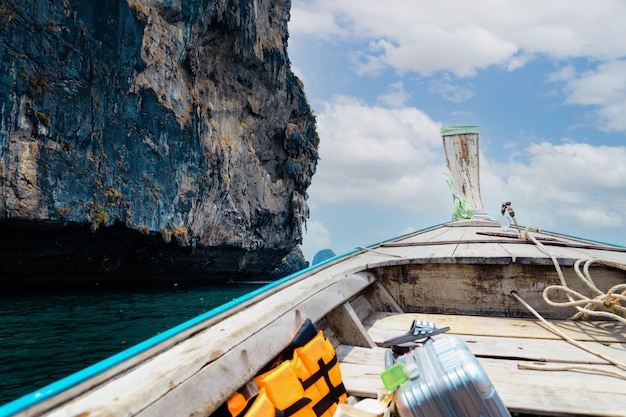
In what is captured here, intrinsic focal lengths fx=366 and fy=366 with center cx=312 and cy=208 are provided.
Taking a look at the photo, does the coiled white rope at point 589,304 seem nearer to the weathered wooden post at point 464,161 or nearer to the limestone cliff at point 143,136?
the weathered wooden post at point 464,161

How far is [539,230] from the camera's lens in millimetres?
5719

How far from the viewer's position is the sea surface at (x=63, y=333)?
5059 millimetres

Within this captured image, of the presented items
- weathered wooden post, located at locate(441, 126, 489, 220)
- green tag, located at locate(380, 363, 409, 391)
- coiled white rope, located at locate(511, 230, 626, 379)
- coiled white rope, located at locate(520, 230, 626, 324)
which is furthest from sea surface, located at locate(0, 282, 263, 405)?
weathered wooden post, located at locate(441, 126, 489, 220)

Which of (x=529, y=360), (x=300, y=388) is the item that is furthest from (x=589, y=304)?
(x=300, y=388)

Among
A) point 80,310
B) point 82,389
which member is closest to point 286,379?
point 82,389

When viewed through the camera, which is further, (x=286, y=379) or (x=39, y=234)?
(x=39, y=234)

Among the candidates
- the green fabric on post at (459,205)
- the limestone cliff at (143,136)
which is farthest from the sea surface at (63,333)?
the green fabric on post at (459,205)

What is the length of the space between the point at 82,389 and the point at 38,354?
22.2 ft

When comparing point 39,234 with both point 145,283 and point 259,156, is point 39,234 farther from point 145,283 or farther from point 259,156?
point 259,156

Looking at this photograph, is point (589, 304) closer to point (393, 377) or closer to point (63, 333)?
point (393, 377)

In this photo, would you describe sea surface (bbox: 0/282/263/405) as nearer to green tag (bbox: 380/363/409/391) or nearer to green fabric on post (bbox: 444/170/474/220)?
green tag (bbox: 380/363/409/391)

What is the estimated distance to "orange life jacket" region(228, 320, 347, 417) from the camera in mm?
1195

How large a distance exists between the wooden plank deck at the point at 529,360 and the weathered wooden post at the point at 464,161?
494cm

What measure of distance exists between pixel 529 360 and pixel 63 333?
868 cm
